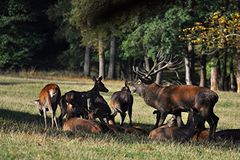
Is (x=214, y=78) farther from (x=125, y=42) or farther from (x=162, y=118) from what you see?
(x=162, y=118)

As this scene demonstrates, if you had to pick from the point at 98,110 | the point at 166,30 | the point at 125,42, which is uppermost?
the point at 166,30

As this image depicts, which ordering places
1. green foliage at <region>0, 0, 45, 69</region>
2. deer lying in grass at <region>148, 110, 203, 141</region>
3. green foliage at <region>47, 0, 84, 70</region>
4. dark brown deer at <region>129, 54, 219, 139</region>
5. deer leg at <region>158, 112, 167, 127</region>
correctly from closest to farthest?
deer lying in grass at <region>148, 110, 203, 141</region> → dark brown deer at <region>129, 54, 219, 139</region> → deer leg at <region>158, 112, 167, 127</region> → green foliage at <region>0, 0, 45, 69</region> → green foliage at <region>47, 0, 84, 70</region>

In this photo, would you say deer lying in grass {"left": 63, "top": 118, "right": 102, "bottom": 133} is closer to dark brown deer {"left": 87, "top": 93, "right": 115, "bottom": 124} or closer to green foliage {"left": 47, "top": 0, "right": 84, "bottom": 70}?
Result: dark brown deer {"left": 87, "top": 93, "right": 115, "bottom": 124}

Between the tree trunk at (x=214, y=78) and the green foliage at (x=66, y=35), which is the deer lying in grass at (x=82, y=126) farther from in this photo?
the green foliage at (x=66, y=35)

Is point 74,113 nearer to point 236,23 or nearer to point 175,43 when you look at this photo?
point 236,23

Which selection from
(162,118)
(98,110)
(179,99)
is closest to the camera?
(179,99)

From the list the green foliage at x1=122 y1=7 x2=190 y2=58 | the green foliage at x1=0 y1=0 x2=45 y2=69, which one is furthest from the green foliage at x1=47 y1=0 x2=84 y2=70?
the green foliage at x1=122 y1=7 x2=190 y2=58

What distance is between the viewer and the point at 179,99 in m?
11.6

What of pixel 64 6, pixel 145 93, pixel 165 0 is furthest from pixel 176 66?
pixel 64 6

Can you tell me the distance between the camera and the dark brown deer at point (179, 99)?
1092cm

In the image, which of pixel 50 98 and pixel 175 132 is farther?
pixel 50 98

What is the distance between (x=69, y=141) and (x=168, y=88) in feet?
16.1

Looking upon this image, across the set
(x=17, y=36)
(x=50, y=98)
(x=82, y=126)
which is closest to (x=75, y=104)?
(x=50, y=98)

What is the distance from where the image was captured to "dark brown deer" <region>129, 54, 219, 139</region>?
10.9 meters
